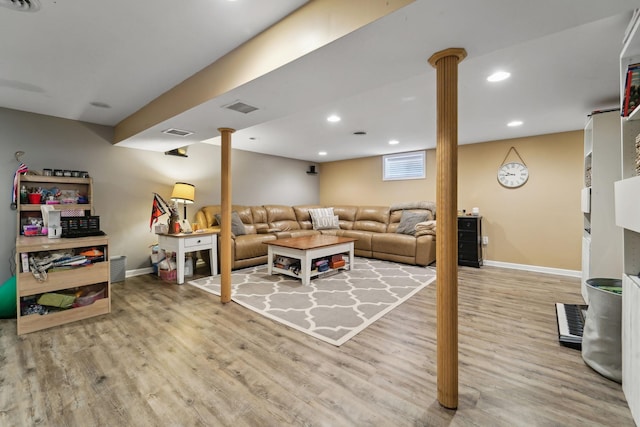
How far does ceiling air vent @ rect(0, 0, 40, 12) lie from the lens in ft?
4.84

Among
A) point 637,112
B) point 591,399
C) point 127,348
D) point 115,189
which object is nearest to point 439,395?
point 591,399

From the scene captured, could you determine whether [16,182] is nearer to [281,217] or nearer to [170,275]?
[170,275]

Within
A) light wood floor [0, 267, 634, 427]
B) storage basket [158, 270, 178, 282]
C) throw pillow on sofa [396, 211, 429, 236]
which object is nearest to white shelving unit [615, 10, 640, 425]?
light wood floor [0, 267, 634, 427]

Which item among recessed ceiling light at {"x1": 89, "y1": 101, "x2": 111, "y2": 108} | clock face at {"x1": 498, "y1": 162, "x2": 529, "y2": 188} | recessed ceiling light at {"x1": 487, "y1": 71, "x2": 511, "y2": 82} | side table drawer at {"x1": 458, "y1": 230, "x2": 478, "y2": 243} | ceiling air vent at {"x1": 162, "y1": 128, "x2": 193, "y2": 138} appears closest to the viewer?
recessed ceiling light at {"x1": 487, "y1": 71, "x2": 511, "y2": 82}

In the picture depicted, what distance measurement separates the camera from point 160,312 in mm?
2779

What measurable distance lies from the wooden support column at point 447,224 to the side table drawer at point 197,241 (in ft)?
11.3

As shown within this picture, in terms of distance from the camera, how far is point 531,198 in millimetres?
4367

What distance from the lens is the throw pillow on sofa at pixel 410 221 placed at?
5117mm

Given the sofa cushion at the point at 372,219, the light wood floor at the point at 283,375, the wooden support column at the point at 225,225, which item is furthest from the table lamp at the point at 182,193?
the sofa cushion at the point at 372,219

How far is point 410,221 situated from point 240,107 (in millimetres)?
3882

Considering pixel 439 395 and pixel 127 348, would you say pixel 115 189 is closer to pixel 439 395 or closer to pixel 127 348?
pixel 127 348

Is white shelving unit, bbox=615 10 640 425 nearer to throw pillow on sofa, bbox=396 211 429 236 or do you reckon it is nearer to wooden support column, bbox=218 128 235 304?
wooden support column, bbox=218 128 235 304

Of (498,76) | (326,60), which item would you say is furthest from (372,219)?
(326,60)

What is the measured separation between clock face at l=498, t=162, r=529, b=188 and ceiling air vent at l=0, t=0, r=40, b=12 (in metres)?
5.68
